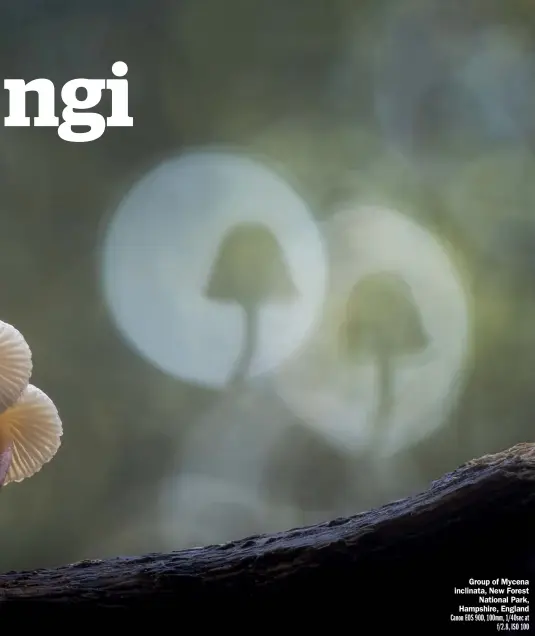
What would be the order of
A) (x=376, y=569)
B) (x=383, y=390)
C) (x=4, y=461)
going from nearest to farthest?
(x=376, y=569), (x=4, y=461), (x=383, y=390)

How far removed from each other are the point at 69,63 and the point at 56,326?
754mm

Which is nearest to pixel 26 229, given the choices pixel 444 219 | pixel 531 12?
pixel 444 219

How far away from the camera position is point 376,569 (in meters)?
0.72

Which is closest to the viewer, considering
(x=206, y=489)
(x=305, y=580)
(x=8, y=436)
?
(x=305, y=580)

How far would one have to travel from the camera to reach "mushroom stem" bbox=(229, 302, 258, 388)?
66.7 inches

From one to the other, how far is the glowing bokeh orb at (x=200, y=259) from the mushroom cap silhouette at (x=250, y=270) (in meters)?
0.02

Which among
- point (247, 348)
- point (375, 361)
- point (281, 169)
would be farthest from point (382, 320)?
point (281, 169)

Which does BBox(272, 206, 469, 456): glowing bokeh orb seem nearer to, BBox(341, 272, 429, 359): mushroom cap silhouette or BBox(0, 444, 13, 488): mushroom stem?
BBox(341, 272, 429, 359): mushroom cap silhouette

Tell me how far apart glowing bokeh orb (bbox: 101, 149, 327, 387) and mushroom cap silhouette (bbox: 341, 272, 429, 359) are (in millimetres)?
117

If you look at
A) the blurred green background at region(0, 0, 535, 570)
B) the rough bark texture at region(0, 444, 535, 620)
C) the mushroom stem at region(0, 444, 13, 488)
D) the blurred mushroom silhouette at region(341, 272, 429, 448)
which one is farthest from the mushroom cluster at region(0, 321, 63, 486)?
the blurred mushroom silhouette at region(341, 272, 429, 448)

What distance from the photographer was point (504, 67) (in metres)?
1.60

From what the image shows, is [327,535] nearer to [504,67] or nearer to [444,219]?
[444,219]

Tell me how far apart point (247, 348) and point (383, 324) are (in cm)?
41

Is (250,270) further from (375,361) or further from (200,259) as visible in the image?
(375,361)
